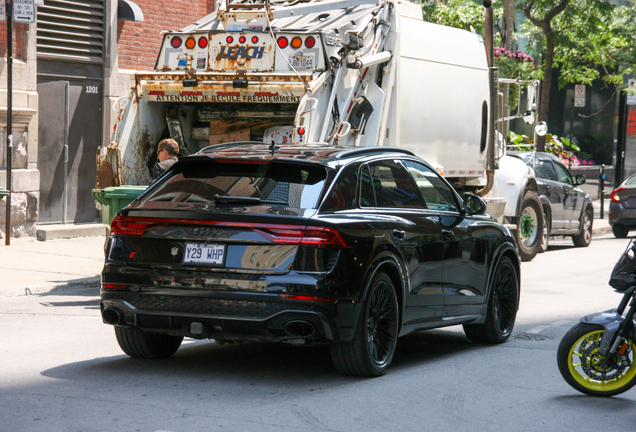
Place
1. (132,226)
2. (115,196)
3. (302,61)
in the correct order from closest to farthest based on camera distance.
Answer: (132,226)
(115,196)
(302,61)

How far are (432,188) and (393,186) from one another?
70 cm

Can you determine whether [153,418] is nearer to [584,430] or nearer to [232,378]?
[232,378]

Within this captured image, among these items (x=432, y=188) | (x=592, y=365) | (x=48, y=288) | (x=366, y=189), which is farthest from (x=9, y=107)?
(x=592, y=365)

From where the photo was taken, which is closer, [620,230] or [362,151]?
[362,151]

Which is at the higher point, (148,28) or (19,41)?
(148,28)

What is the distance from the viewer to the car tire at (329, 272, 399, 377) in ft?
20.4

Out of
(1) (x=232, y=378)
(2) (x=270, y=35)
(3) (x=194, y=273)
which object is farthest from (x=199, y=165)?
(2) (x=270, y=35)

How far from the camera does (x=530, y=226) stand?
16203mm

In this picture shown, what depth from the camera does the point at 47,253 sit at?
13.8m

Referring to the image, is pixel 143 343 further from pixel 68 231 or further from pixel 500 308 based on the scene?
pixel 68 231

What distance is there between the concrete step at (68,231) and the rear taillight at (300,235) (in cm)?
1002

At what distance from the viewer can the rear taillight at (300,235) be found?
19.4ft

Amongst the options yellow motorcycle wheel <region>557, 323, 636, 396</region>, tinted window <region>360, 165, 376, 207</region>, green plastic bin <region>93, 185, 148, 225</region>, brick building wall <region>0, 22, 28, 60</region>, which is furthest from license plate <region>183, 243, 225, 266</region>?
brick building wall <region>0, 22, 28, 60</region>

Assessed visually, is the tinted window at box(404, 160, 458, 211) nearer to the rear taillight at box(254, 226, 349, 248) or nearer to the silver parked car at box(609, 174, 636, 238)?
the rear taillight at box(254, 226, 349, 248)
